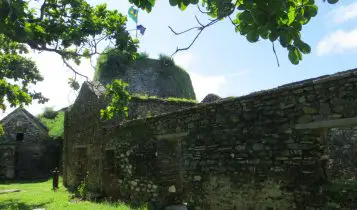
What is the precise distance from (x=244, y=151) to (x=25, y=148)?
21.4 metres

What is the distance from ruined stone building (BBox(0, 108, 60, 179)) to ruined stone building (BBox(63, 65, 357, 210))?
13531mm

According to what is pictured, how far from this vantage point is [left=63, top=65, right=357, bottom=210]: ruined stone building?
17.1 ft

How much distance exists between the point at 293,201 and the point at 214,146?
2.10m

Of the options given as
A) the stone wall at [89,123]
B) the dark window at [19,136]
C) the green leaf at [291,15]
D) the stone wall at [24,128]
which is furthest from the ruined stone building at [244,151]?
the dark window at [19,136]

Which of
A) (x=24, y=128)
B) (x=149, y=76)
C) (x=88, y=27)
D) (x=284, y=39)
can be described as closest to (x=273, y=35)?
(x=284, y=39)

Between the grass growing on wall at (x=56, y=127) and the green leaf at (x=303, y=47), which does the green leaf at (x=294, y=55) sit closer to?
the green leaf at (x=303, y=47)

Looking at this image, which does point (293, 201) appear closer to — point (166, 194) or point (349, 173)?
point (166, 194)

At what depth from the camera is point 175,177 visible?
9398 millimetres

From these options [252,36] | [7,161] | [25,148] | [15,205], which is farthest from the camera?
A: [25,148]

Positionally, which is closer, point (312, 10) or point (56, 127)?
point (312, 10)

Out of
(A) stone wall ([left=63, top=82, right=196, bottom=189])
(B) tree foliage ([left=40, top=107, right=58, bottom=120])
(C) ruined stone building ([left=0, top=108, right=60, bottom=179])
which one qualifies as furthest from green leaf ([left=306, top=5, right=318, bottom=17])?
(B) tree foliage ([left=40, top=107, right=58, bottom=120])

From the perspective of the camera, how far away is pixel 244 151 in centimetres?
637

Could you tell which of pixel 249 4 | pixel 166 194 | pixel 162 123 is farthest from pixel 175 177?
pixel 249 4

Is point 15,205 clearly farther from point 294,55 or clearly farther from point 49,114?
point 49,114
